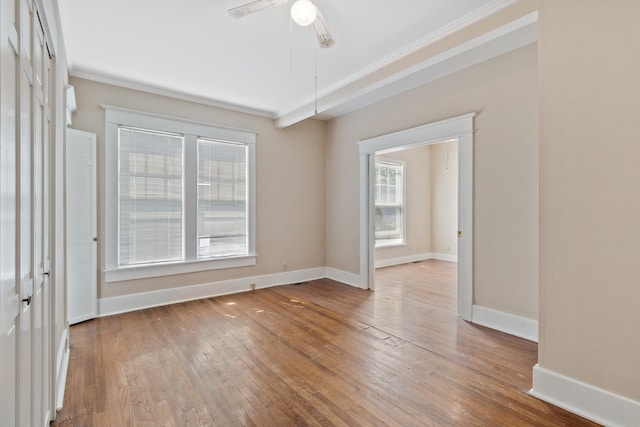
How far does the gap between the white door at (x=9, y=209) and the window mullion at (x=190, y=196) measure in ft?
10.4

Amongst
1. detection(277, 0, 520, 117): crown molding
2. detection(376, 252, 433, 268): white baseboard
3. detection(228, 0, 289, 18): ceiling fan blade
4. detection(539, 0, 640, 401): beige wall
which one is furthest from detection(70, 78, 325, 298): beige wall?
detection(539, 0, 640, 401): beige wall

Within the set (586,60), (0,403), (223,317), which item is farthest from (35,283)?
(586,60)

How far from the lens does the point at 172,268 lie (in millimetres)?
4195

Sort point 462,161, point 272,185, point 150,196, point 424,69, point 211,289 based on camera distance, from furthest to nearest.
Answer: point 272,185 → point 211,289 → point 150,196 → point 462,161 → point 424,69

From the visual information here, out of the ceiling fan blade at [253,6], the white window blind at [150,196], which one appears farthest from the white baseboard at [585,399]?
the white window blind at [150,196]

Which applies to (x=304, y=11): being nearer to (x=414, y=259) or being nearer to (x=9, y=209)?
(x=9, y=209)

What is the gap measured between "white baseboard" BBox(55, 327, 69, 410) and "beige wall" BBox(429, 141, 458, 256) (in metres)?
7.01

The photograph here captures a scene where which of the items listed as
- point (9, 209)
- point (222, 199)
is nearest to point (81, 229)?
point (222, 199)

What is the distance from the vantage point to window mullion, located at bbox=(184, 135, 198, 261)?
429 centimetres

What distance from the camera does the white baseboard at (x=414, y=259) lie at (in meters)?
6.70

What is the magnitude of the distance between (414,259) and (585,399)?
538 centimetres

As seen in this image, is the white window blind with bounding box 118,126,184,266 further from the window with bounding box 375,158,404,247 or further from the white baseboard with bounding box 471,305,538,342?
the window with bounding box 375,158,404,247

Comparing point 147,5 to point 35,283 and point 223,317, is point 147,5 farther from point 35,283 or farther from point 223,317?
point 223,317

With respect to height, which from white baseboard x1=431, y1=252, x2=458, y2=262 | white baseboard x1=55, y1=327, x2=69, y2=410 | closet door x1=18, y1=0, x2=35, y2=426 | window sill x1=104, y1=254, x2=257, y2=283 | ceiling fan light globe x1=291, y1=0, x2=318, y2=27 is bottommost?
white baseboard x1=55, y1=327, x2=69, y2=410
